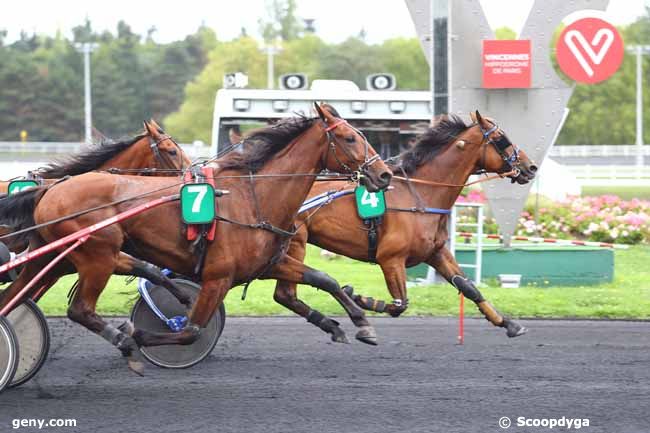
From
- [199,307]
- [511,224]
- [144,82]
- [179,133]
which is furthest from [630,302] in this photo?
[144,82]

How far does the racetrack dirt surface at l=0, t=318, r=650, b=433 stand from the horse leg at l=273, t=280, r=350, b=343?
257mm

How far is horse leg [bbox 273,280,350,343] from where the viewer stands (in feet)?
22.4

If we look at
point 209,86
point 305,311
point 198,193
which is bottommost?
point 305,311

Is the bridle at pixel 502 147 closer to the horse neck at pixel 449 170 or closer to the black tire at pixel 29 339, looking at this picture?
the horse neck at pixel 449 170

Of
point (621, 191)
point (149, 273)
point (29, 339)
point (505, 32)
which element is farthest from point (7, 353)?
point (505, 32)

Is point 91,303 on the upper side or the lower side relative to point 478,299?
upper

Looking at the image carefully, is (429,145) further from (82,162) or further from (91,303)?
(91,303)

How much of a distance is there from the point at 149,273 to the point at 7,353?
3.93 ft

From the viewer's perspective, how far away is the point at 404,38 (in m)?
52.2

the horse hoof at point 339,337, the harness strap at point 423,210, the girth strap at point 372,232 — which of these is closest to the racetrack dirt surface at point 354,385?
the horse hoof at point 339,337

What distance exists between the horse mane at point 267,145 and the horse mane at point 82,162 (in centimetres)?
146

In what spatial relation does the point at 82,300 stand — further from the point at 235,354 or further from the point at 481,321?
the point at 481,321

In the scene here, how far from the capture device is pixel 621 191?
24578 mm

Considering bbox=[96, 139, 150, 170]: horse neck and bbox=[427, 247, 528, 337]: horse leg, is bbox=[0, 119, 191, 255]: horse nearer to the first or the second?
bbox=[96, 139, 150, 170]: horse neck
